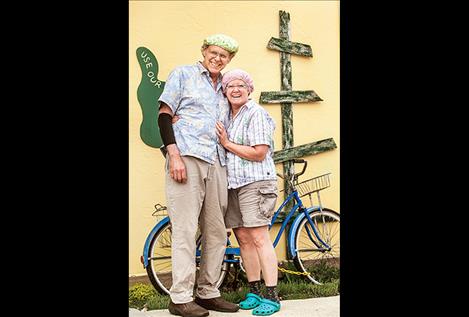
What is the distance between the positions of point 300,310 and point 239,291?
0.67 m

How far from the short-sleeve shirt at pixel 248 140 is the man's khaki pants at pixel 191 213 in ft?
0.30

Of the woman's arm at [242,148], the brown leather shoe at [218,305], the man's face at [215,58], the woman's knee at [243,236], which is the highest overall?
the man's face at [215,58]

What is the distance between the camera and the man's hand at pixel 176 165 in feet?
14.0

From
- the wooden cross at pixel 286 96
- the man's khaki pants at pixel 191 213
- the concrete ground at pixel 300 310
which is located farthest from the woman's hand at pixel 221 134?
the concrete ground at pixel 300 310

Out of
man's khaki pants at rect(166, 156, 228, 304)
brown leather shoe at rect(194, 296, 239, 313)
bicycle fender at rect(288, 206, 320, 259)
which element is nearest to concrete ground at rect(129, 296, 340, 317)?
brown leather shoe at rect(194, 296, 239, 313)

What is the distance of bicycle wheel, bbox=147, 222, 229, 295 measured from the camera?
492cm

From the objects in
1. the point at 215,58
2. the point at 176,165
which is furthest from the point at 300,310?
the point at 215,58

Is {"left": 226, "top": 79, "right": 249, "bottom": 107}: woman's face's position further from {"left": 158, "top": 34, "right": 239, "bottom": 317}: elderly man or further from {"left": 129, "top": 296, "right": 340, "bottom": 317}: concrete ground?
{"left": 129, "top": 296, "right": 340, "bottom": 317}: concrete ground

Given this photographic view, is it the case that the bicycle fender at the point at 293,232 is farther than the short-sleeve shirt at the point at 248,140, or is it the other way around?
the bicycle fender at the point at 293,232

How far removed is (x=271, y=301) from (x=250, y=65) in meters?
2.00

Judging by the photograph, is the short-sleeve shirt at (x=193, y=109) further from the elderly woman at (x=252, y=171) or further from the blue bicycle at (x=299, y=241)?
the blue bicycle at (x=299, y=241)

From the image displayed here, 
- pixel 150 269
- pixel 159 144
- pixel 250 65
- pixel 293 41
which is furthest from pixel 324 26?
pixel 150 269
